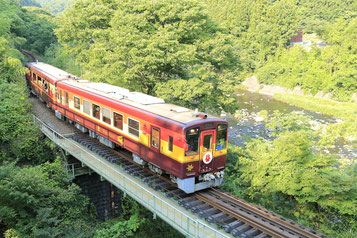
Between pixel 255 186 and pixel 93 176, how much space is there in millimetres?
9080

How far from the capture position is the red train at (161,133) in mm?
10375

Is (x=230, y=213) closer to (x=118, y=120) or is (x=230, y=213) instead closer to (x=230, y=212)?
(x=230, y=212)

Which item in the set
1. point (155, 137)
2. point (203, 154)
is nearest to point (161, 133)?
point (155, 137)

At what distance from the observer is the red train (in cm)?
1038

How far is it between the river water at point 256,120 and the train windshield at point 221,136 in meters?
7.39

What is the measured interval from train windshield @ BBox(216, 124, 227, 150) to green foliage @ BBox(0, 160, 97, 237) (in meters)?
6.66

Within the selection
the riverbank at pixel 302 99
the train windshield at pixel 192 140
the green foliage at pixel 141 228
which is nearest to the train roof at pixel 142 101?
the train windshield at pixel 192 140

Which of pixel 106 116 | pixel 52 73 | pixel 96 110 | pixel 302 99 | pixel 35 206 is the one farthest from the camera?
pixel 302 99

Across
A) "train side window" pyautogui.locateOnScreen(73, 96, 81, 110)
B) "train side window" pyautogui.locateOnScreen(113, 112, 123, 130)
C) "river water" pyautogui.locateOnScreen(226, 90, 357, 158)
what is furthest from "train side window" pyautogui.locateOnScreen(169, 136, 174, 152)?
"river water" pyautogui.locateOnScreen(226, 90, 357, 158)

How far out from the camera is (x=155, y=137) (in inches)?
447

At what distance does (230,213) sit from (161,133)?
379cm

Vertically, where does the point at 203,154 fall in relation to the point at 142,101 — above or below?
below

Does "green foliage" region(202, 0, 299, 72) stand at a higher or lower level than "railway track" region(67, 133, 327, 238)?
higher

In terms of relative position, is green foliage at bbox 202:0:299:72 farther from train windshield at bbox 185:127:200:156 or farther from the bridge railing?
train windshield at bbox 185:127:200:156
